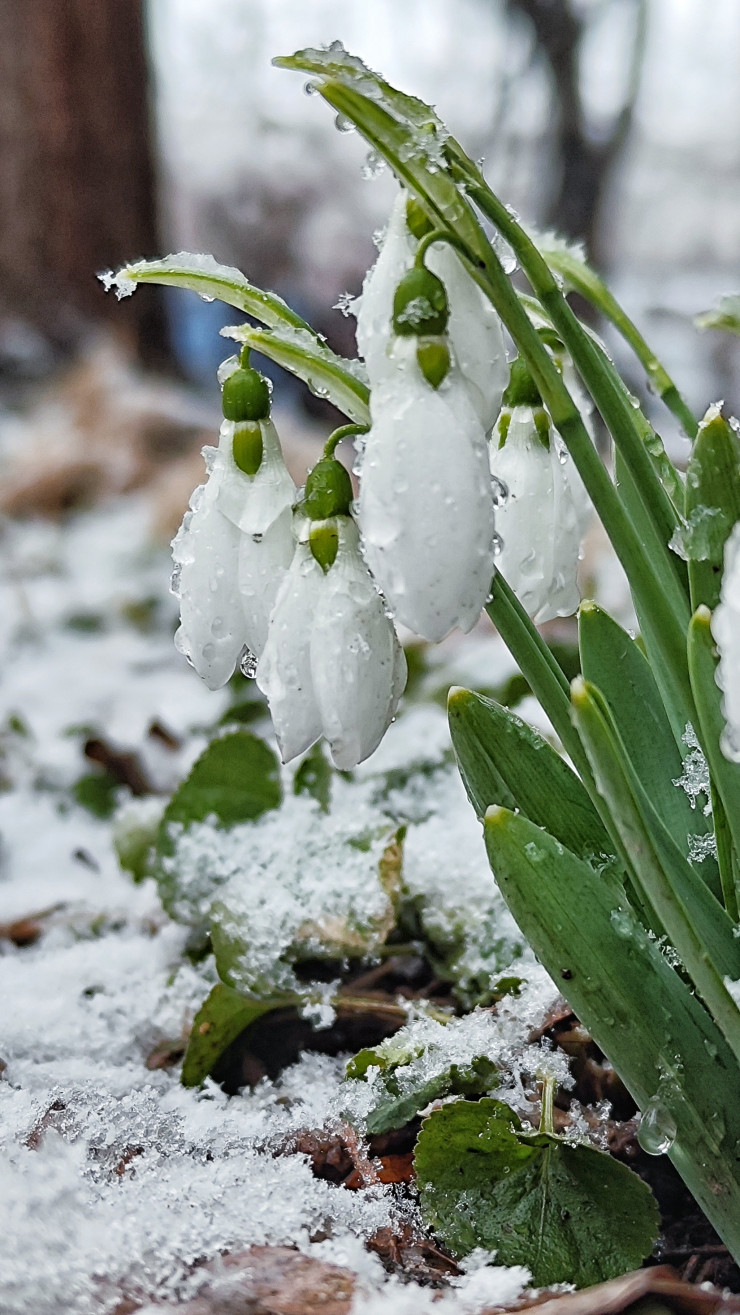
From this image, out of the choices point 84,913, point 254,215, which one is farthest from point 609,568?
point 254,215

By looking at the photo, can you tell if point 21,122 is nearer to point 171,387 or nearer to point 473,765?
point 171,387

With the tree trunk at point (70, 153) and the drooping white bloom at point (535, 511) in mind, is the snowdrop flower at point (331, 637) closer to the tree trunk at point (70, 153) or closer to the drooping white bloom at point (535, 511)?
the drooping white bloom at point (535, 511)

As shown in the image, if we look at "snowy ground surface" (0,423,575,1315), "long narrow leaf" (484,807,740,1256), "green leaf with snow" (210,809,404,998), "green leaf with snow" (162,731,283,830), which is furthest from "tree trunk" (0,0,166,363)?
"long narrow leaf" (484,807,740,1256)

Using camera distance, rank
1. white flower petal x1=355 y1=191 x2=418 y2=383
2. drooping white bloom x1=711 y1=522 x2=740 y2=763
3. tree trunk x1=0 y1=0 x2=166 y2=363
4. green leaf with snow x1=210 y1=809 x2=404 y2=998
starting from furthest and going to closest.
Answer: tree trunk x1=0 y1=0 x2=166 y2=363, green leaf with snow x1=210 y1=809 x2=404 y2=998, white flower petal x1=355 y1=191 x2=418 y2=383, drooping white bloom x1=711 y1=522 x2=740 y2=763

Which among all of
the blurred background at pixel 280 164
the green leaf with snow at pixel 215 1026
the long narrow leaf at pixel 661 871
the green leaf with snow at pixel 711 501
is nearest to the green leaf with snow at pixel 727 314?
the green leaf with snow at pixel 711 501

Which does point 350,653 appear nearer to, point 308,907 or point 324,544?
point 324,544

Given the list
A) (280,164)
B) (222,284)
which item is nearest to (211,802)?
(222,284)

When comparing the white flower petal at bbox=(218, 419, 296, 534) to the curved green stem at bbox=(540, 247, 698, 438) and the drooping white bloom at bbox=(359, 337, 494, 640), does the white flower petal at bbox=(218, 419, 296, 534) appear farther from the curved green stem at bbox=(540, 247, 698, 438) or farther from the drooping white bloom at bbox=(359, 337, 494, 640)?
the curved green stem at bbox=(540, 247, 698, 438)
